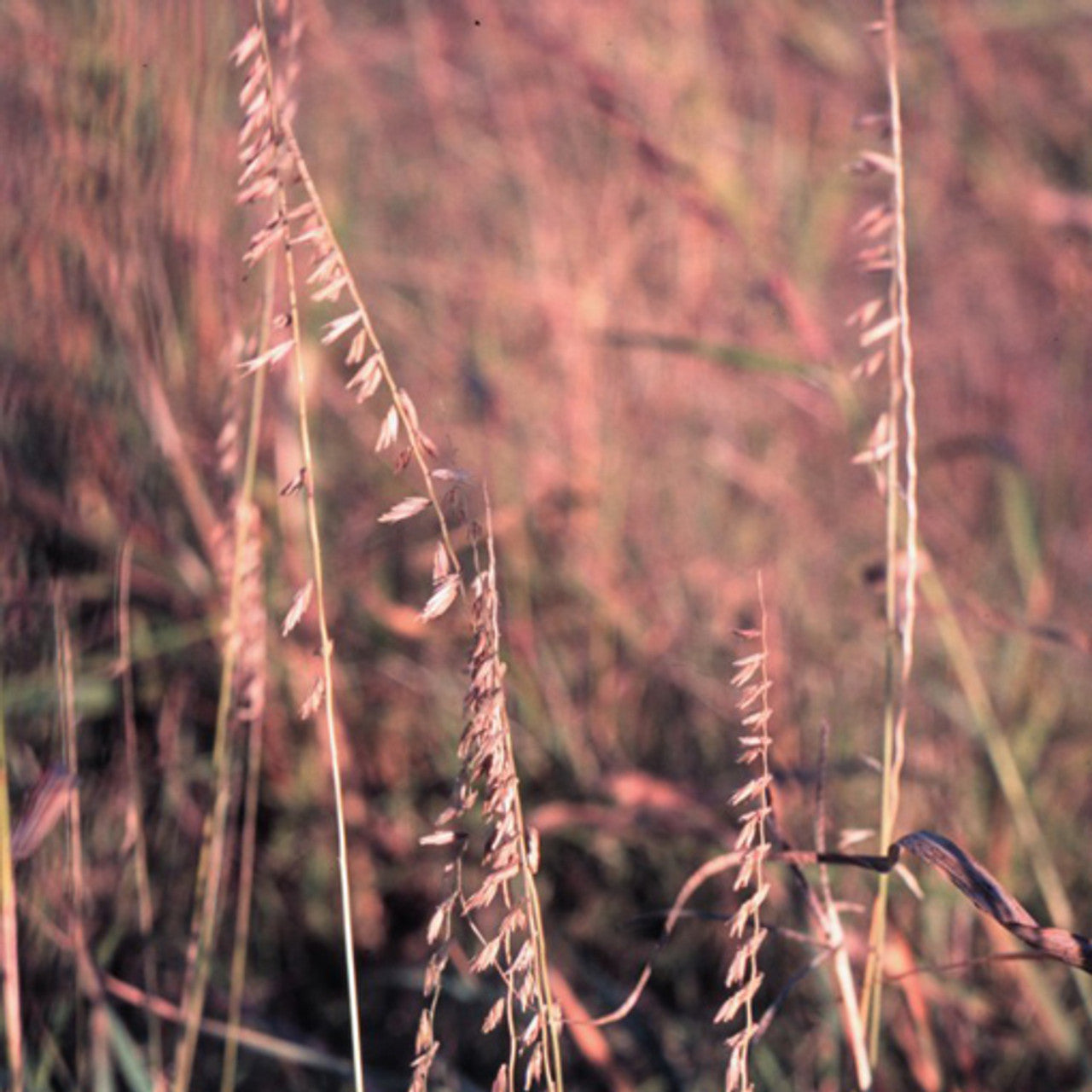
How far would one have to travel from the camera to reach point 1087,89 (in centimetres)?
259

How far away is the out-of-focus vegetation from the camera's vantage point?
1.22 m

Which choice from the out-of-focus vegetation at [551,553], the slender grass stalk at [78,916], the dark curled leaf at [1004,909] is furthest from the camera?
the out-of-focus vegetation at [551,553]

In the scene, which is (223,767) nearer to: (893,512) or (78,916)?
(78,916)

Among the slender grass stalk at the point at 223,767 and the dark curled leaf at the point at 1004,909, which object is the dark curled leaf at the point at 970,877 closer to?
the dark curled leaf at the point at 1004,909

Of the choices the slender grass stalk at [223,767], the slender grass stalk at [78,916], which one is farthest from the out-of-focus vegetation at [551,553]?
the slender grass stalk at [223,767]

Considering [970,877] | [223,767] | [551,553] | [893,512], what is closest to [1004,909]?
[970,877]

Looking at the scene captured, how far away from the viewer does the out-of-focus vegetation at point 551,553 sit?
4.01 ft

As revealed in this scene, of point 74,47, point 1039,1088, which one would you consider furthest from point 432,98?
point 1039,1088

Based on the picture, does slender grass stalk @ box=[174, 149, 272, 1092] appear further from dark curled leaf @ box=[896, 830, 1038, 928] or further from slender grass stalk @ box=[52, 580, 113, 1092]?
dark curled leaf @ box=[896, 830, 1038, 928]

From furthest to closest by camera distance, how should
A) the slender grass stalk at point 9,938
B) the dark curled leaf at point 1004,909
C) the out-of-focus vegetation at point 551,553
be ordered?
the out-of-focus vegetation at point 551,553 → the slender grass stalk at point 9,938 → the dark curled leaf at point 1004,909

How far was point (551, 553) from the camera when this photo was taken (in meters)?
1.71

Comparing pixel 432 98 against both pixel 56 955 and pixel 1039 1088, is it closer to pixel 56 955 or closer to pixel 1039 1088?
pixel 56 955

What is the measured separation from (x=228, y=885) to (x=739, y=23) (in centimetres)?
180

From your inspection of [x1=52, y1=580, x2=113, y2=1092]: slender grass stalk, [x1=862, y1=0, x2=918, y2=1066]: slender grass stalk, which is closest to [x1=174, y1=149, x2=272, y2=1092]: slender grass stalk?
[x1=52, y1=580, x2=113, y2=1092]: slender grass stalk
